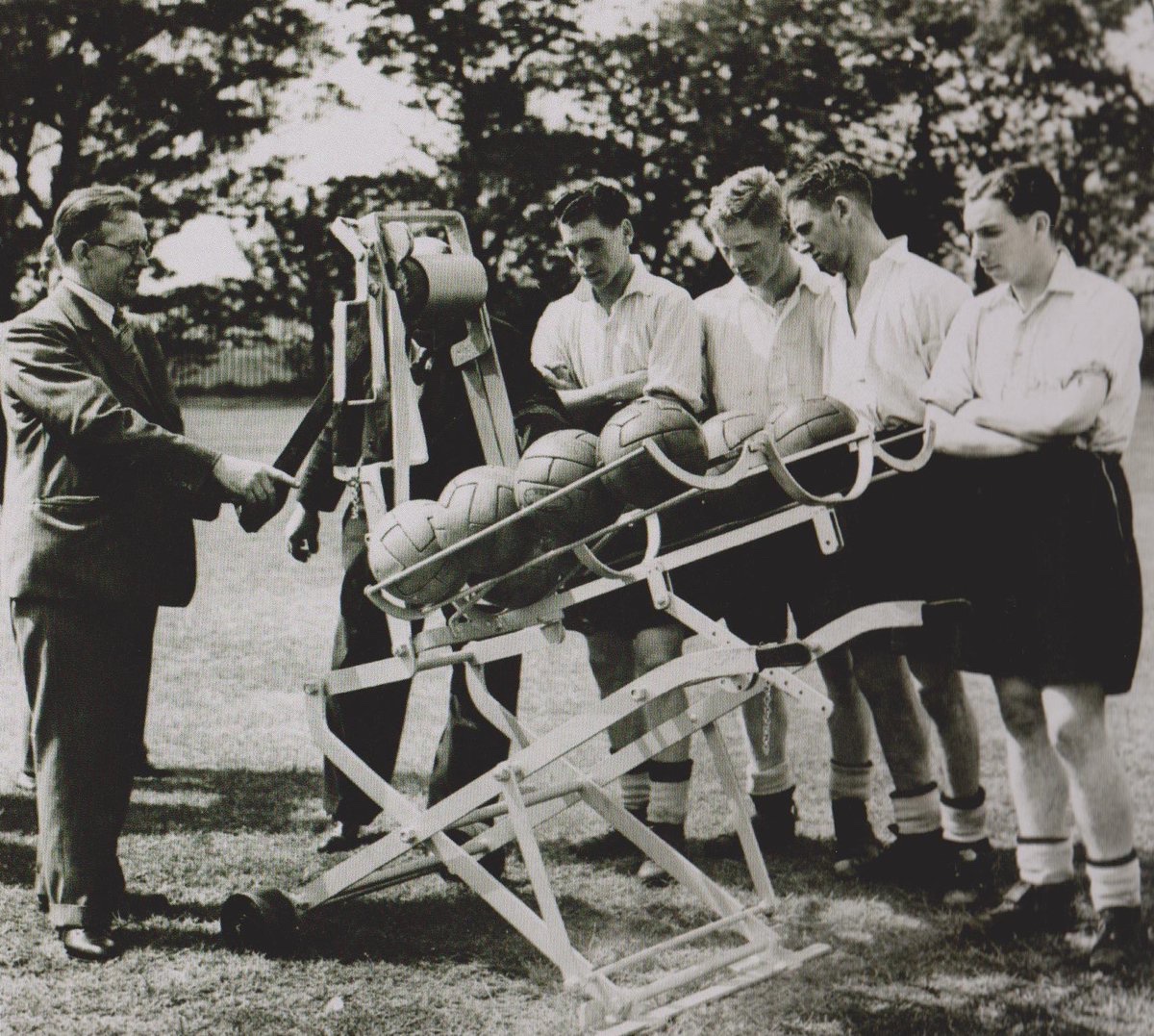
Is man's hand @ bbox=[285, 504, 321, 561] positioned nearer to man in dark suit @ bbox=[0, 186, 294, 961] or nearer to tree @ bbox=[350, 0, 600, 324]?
man in dark suit @ bbox=[0, 186, 294, 961]

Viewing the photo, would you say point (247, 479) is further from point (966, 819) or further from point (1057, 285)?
point (966, 819)

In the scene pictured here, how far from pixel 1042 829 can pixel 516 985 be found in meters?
1.71

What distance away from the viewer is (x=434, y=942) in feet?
15.0

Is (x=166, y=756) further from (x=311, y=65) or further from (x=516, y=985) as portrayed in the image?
(x=311, y=65)

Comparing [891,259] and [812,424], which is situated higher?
[891,259]

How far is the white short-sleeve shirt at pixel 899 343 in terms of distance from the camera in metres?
4.68

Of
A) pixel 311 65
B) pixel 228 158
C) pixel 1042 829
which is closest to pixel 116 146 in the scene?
pixel 228 158

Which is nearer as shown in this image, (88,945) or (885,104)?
(88,945)

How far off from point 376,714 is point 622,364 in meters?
→ 1.65

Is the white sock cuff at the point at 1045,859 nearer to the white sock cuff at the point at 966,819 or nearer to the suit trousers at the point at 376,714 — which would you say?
the white sock cuff at the point at 966,819

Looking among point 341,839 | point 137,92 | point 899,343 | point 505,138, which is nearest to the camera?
point 899,343

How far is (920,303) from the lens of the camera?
15.5 feet

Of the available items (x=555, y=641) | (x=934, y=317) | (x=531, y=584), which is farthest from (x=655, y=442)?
(x=934, y=317)

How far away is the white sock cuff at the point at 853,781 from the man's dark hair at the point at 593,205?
7.16 ft
